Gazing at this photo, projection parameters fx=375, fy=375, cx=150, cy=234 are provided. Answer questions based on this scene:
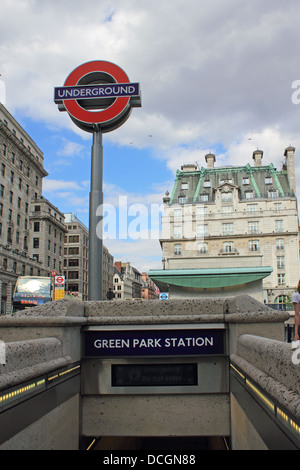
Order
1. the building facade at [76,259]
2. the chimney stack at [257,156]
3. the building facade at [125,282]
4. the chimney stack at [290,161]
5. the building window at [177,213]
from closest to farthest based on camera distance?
the chimney stack at [290,161] < the building window at [177,213] < the chimney stack at [257,156] < the building facade at [76,259] < the building facade at [125,282]

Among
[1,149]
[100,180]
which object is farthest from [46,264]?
[100,180]

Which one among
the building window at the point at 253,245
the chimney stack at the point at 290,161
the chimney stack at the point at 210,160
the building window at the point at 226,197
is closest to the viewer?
the building window at the point at 253,245

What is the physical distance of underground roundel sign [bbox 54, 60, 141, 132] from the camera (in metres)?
11.2

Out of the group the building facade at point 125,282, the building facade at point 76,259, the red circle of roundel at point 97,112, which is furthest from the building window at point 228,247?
the building facade at point 125,282

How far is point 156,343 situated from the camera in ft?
19.4

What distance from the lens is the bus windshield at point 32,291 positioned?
140ft

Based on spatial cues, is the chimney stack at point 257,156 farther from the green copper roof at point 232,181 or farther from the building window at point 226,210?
the building window at point 226,210

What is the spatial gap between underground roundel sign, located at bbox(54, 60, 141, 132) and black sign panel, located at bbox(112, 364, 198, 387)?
7.67m

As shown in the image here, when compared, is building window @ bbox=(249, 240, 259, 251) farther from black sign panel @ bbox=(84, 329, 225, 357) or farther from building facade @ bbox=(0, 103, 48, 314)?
black sign panel @ bbox=(84, 329, 225, 357)

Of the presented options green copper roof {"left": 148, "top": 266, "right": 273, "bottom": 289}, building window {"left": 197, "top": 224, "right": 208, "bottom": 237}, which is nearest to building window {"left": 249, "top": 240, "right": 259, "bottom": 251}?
building window {"left": 197, "top": 224, "right": 208, "bottom": 237}

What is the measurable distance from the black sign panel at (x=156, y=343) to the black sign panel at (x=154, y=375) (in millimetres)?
212

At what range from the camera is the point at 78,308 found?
5.93 meters

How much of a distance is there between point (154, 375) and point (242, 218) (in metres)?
57.1
